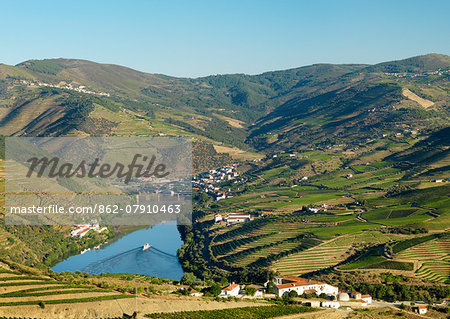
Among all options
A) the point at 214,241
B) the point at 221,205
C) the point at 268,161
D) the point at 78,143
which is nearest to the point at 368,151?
the point at 268,161

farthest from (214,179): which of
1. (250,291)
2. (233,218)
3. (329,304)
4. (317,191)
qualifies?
(329,304)

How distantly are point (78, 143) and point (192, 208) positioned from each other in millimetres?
57409

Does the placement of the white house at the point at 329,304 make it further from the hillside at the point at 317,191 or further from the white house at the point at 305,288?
the hillside at the point at 317,191

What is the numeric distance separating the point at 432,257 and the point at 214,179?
8927cm

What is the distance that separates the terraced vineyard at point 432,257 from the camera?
58.8 metres

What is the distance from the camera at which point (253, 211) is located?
98.4 meters

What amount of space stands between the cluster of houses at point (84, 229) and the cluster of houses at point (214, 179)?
31603 mm

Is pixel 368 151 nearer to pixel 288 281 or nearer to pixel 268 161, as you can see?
pixel 268 161

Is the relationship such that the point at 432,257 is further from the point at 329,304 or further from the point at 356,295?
the point at 329,304

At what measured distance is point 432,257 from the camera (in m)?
63.2

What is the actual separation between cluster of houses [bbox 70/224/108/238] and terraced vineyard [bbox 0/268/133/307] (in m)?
43.6

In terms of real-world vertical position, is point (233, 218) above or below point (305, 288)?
above

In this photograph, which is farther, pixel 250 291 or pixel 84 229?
pixel 84 229

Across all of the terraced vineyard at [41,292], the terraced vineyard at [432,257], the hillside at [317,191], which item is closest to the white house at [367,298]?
the hillside at [317,191]
